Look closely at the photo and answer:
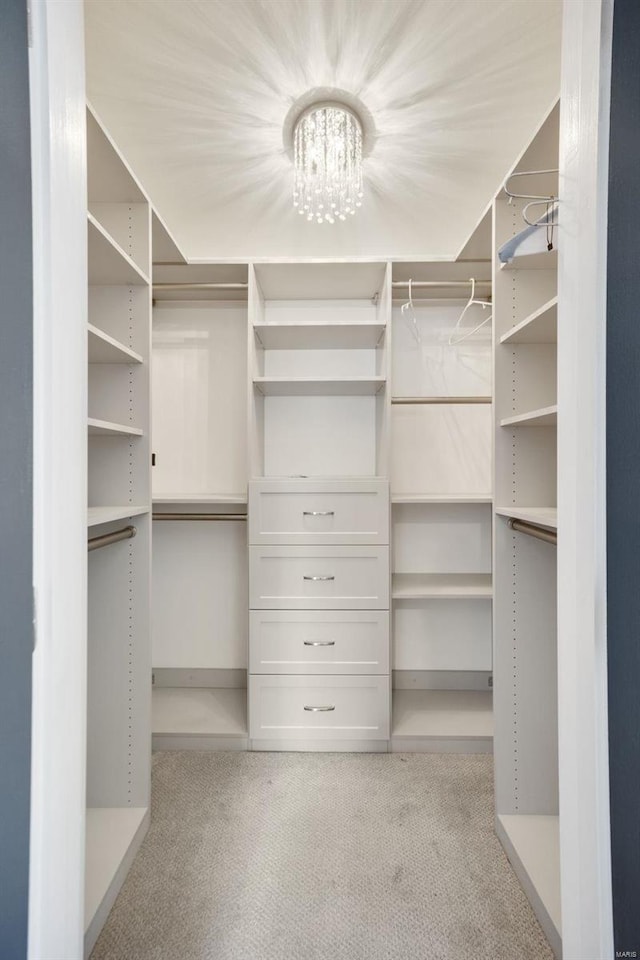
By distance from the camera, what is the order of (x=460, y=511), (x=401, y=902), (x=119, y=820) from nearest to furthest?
1. (x=401, y=902)
2. (x=119, y=820)
3. (x=460, y=511)

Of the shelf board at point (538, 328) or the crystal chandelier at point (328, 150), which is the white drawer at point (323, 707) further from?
the crystal chandelier at point (328, 150)

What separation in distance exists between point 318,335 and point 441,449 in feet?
2.94

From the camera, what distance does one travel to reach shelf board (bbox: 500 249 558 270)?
1.67 meters

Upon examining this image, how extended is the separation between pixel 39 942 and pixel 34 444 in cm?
78

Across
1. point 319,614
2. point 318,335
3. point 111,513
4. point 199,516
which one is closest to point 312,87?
point 318,335

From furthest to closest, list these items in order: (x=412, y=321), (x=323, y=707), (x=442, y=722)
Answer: (x=412, y=321), (x=442, y=722), (x=323, y=707)

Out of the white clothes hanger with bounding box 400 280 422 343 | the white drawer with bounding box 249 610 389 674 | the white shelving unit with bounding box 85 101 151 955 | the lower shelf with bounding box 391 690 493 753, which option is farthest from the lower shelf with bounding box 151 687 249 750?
the white clothes hanger with bounding box 400 280 422 343

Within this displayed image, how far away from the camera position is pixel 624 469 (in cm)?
84

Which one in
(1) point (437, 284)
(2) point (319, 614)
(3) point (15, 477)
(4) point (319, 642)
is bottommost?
(4) point (319, 642)

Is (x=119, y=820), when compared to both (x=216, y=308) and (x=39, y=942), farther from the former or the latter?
(x=216, y=308)

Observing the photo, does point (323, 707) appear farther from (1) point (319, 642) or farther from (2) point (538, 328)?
(2) point (538, 328)

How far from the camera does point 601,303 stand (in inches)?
33.5

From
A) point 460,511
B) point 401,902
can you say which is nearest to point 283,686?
point 401,902

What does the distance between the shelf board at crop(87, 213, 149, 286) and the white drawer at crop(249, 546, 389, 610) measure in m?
1.18
